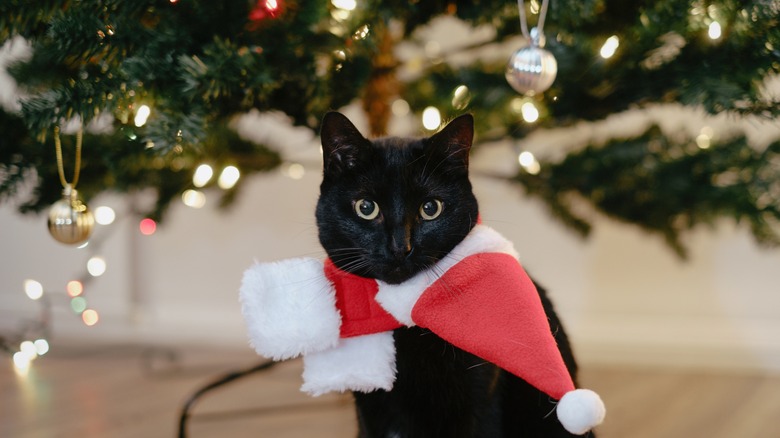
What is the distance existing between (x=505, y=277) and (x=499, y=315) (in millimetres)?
42

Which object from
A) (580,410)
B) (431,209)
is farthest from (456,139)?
(580,410)

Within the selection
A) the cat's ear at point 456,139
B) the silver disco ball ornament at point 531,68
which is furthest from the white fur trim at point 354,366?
the silver disco ball ornament at point 531,68

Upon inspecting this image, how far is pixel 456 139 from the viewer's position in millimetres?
728

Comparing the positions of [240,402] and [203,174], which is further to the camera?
[240,402]

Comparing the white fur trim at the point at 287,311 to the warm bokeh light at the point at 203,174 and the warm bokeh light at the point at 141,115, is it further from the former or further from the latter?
the warm bokeh light at the point at 203,174

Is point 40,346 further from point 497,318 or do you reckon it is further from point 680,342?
point 680,342

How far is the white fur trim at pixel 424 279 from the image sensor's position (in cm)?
67

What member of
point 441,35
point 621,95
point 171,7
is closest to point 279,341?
point 171,7

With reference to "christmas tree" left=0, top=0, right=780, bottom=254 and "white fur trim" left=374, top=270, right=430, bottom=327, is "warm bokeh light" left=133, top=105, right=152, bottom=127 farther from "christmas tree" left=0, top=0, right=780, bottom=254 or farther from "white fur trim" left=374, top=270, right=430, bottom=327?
"white fur trim" left=374, top=270, right=430, bottom=327

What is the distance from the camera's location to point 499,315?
1.95 feet

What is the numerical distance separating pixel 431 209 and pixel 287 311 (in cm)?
19

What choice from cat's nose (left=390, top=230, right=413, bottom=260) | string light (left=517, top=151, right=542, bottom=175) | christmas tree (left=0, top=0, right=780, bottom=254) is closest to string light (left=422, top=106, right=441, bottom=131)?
christmas tree (left=0, top=0, right=780, bottom=254)

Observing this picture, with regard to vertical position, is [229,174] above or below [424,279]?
above

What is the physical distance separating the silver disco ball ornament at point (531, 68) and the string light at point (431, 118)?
348 mm
